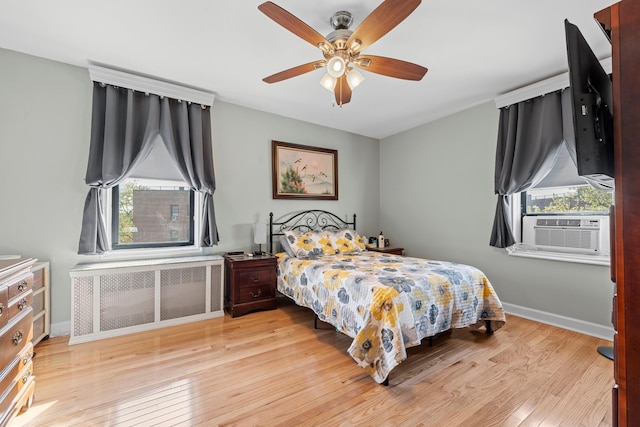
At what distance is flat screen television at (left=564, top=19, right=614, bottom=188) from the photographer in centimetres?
83

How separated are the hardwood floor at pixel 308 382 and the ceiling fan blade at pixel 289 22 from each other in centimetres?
243

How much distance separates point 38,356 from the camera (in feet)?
7.65

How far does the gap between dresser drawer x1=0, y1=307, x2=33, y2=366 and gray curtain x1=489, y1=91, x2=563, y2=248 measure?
427cm

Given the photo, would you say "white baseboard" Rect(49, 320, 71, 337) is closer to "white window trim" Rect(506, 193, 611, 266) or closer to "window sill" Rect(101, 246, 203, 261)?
"window sill" Rect(101, 246, 203, 261)

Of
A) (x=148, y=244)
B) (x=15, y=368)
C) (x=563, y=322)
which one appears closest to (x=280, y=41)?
(x=148, y=244)

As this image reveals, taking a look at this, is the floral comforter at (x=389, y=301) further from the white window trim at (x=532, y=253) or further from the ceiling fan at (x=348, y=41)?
the ceiling fan at (x=348, y=41)

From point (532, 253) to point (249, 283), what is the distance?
3333 millimetres

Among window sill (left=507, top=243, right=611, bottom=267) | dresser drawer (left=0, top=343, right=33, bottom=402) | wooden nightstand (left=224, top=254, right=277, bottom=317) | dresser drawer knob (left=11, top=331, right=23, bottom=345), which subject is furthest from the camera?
wooden nightstand (left=224, top=254, right=277, bottom=317)

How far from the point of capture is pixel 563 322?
2949 mm

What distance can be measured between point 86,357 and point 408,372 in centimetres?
265

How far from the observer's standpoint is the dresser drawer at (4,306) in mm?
1467

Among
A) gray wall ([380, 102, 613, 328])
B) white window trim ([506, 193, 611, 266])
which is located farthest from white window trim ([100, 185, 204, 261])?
white window trim ([506, 193, 611, 266])

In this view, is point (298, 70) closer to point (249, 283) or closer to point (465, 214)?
point (249, 283)

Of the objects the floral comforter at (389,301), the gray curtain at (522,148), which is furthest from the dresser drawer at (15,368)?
the gray curtain at (522,148)
